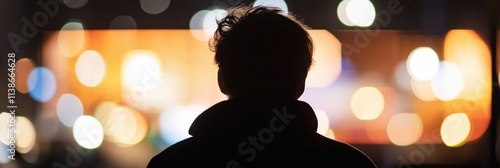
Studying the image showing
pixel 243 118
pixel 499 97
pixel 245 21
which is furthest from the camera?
pixel 499 97

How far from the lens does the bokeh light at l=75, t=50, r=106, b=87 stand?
4.20m

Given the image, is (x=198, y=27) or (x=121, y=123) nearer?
(x=198, y=27)

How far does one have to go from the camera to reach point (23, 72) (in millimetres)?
4059

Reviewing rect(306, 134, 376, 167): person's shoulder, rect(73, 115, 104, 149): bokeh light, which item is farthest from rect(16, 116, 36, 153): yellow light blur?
rect(306, 134, 376, 167): person's shoulder

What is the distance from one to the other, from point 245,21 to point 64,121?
334 cm

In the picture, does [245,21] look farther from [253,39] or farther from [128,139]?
[128,139]

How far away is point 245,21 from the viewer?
1111mm

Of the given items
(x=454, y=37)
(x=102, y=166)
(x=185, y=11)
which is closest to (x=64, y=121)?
(x=102, y=166)

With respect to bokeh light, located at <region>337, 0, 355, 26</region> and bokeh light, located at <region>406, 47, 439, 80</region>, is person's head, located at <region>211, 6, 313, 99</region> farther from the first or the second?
bokeh light, located at <region>406, 47, 439, 80</region>

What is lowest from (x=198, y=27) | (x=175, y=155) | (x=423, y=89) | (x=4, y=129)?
(x=4, y=129)

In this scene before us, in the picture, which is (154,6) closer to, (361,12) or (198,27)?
(198,27)

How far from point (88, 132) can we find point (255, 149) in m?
3.29

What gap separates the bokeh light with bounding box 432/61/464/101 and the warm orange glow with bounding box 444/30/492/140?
0.09 ft

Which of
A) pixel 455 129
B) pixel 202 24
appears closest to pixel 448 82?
pixel 455 129
